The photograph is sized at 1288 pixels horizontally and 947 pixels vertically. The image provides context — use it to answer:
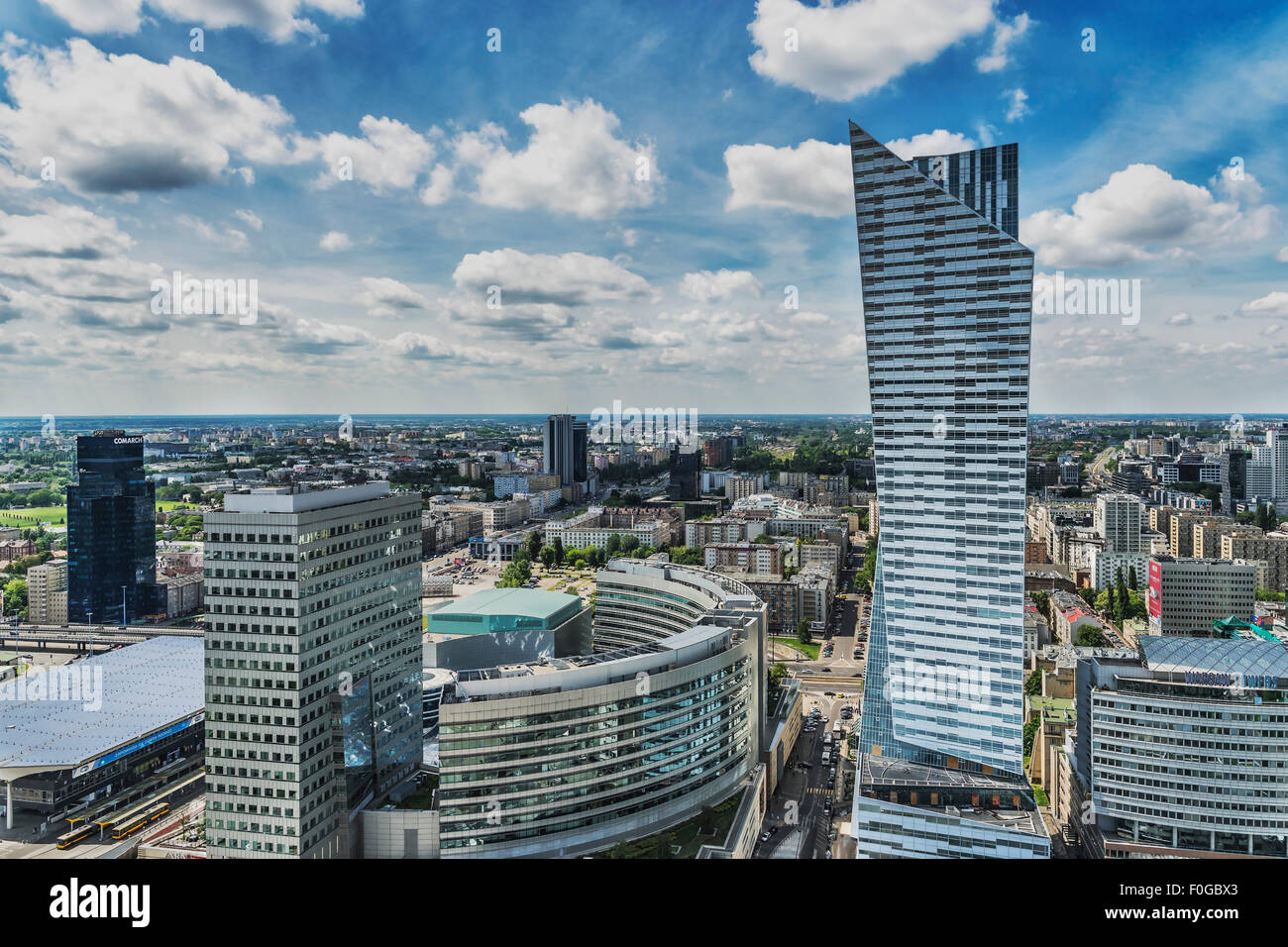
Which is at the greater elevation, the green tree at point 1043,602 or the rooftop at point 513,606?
the rooftop at point 513,606

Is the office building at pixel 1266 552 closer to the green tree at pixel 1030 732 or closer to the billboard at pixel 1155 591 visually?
the billboard at pixel 1155 591

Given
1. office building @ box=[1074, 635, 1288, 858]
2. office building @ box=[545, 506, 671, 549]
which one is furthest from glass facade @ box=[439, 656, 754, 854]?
office building @ box=[545, 506, 671, 549]

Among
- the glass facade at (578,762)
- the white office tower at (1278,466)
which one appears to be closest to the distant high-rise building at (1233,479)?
the white office tower at (1278,466)

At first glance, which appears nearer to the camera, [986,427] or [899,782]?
[899,782]

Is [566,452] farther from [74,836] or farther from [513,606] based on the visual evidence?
[74,836]

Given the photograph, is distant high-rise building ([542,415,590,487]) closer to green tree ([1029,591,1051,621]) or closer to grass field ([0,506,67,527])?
grass field ([0,506,67,527])
